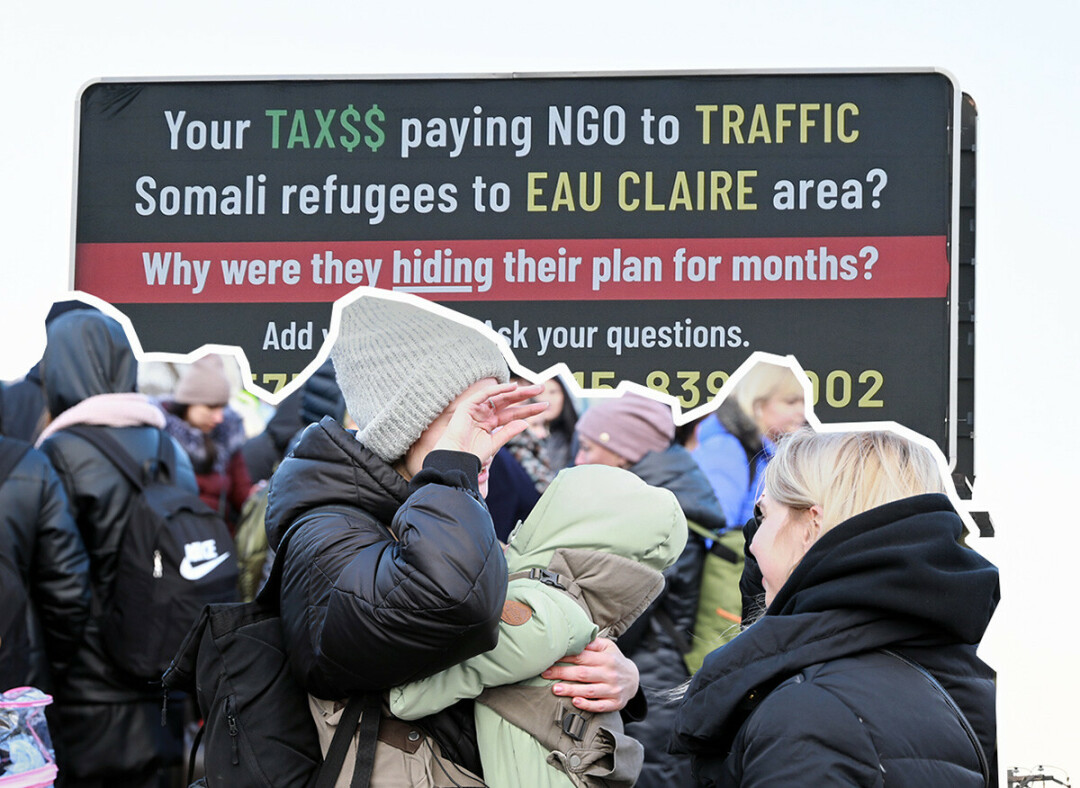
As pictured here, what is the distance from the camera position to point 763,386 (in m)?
4.05

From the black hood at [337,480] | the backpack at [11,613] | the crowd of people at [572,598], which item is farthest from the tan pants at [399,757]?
the backpack at [11,613]

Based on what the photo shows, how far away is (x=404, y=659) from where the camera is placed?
1635 millimetres

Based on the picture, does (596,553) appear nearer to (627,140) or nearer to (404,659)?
(404,659)

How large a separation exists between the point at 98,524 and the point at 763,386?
2.01 metres

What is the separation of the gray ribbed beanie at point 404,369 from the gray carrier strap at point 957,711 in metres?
0.67

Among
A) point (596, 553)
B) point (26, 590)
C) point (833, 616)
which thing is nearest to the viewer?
point (833, 616)

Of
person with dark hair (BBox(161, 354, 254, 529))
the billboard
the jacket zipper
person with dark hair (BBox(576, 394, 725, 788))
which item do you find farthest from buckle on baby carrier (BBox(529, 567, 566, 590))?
the billboard

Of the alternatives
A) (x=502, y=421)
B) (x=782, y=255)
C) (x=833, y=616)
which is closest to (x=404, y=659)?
(x=502, y=421)

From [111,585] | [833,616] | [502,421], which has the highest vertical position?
[502,421]

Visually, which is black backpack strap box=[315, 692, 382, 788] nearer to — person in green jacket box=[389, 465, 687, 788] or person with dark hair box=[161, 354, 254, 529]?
person in green jacket box=[389, 465, 687, 788]

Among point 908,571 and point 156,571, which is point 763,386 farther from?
point 908,571

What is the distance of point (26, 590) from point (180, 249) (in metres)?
1.70

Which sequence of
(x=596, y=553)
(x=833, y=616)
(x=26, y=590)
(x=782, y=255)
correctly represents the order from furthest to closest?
1. (x=782, y=255)
2. (x=26, y=590)
3. (x=596, y=553)
4. (x=833, y=616)

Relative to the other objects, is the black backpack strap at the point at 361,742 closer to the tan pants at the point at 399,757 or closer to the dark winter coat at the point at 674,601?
the tan pants at the point at 399,757
